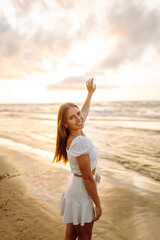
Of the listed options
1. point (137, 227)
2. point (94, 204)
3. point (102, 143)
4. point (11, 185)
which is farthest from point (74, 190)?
point (102, 143)

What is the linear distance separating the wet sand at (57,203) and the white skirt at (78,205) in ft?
4.58

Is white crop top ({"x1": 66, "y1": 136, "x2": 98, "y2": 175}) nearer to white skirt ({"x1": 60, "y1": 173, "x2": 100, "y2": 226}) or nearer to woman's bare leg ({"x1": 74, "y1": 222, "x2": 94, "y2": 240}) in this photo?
white skirt ({"x1": 60, "y1": 173, "x2": 100, "y2": 226})

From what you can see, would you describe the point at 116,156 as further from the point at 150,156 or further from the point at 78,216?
the point at 78,216

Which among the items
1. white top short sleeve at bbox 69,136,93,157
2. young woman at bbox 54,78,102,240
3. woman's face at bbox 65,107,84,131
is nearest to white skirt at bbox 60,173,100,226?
young woman at bbox 54,78,102,240

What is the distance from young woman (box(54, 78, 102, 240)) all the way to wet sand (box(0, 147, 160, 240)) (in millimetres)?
1324

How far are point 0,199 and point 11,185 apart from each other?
0.75 meters

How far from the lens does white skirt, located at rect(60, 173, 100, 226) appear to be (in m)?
2.11

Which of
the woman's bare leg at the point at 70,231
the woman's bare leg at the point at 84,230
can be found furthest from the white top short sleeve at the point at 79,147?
the woman's bare leg at the point at 70,231

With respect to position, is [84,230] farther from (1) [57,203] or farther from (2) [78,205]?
(1) [57,203]

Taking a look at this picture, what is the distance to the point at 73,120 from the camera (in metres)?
2.20

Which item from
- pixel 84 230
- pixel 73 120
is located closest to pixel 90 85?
pixel 73 120

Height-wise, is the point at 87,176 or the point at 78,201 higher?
the point at 87,176

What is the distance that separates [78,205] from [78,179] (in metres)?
0.28

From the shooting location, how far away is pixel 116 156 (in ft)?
26.2
